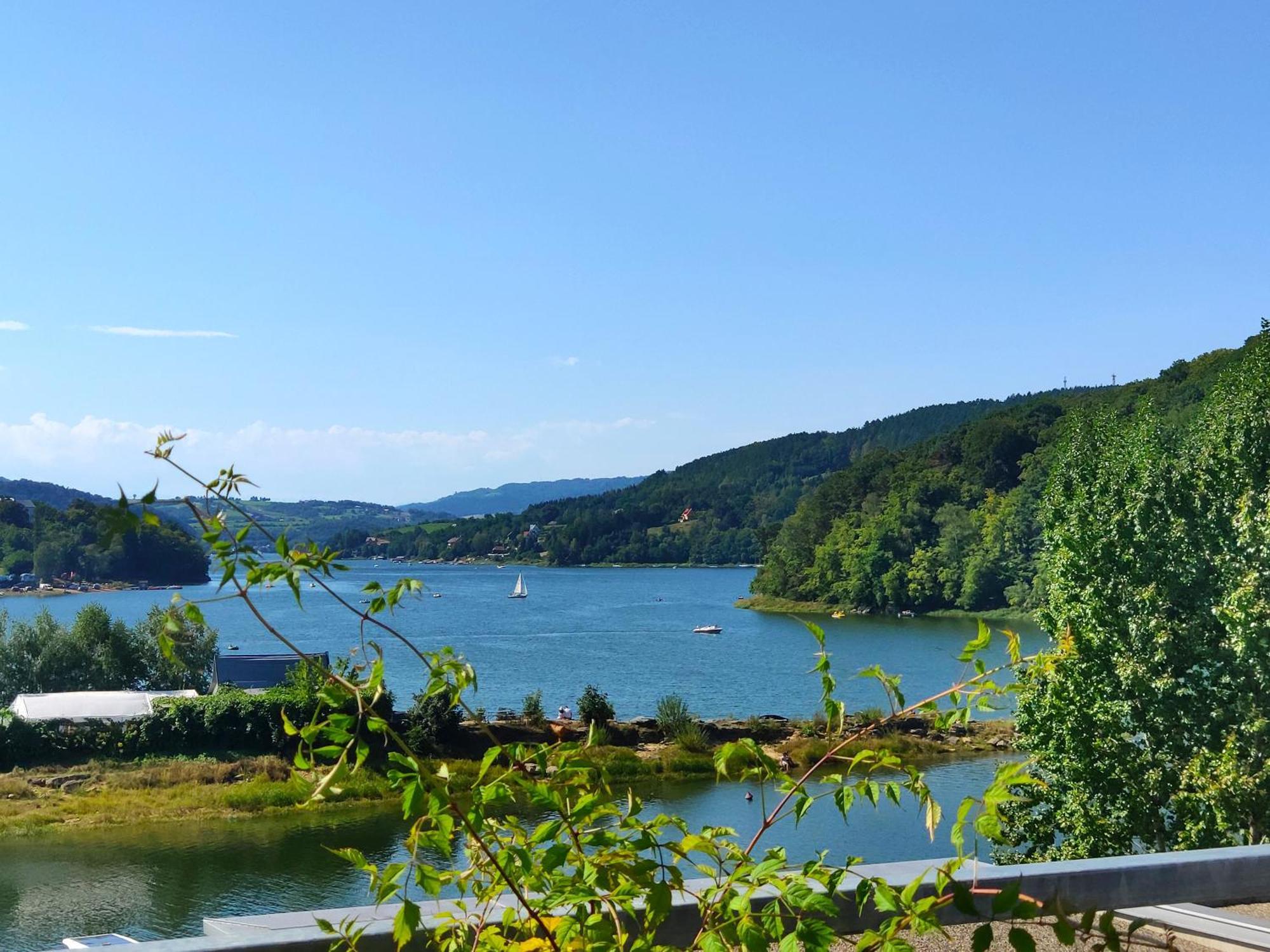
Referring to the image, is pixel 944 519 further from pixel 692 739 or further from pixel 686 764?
pixel 686 764

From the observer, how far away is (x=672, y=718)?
34906 mm

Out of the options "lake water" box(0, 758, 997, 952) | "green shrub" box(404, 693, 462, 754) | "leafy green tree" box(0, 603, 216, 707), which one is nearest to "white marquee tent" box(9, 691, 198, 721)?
"leafy green tree" box(0, 603, 216, 707)

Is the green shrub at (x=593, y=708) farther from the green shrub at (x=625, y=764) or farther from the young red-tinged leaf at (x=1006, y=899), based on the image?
the young red-tinged leaf at (x=1006, y=899)

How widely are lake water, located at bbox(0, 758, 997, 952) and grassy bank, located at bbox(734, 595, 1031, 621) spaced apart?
37699mm

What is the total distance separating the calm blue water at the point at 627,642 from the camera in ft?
143

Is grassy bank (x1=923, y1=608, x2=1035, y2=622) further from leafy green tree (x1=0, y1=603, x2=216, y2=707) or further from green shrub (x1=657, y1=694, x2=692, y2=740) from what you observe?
leafy green tree (x1=0, y1=603, x2=216, y2=707)

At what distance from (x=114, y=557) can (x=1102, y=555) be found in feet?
319

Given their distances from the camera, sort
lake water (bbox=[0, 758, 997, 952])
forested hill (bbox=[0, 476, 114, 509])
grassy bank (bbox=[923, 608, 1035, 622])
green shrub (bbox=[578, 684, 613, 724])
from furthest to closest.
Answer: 1. forested hill (bbox=[0, 476, 114, 509])
2. grassy bank (bbox=[923, 608, 1035, 622])
3. green shrub (bbox=[578, 684, 613, 724])
4. lake water (bbox=[0, 758, 997, 952])

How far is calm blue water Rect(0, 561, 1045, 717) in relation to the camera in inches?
1710

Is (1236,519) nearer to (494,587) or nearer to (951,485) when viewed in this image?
(951,485)

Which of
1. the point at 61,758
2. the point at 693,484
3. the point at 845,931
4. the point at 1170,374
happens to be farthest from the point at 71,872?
the point at 693,484

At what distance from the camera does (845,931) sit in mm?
3340

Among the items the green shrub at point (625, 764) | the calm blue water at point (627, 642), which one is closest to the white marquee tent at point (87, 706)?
the calm blue water at point (627, 642)

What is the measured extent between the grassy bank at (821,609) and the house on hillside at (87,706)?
3786 cm
